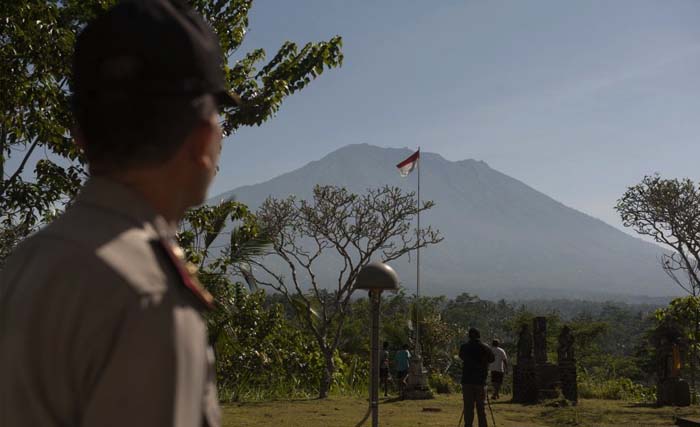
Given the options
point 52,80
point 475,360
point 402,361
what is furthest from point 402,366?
point 52,80

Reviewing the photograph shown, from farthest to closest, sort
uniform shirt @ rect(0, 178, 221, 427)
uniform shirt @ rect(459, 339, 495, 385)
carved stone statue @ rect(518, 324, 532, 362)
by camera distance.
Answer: carved stone statue @ rect(518, 324, 532, 362) < uniform shirt @ rect(459, 339, 495, 385) < uniform shirt @ rect(0, 178, 221, 427)

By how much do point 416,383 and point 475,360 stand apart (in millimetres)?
10716

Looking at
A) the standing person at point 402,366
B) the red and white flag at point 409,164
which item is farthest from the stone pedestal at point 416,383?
the red and white flag at point 409,164

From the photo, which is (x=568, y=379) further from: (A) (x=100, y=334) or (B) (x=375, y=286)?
(A) (x=100, y=334)

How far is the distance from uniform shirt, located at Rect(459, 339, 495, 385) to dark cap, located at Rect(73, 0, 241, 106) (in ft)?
35.5

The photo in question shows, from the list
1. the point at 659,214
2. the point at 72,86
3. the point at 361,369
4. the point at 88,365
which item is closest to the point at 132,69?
the point at 72,86

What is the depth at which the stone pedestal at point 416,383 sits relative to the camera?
70.4 feet

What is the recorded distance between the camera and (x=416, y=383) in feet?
71.8

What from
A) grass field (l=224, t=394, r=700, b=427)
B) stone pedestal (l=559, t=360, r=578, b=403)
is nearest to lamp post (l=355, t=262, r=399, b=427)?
grass field (l=224, t=394, r=700, b=427)

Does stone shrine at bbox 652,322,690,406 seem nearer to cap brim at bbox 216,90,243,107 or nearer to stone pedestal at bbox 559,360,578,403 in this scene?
stone pedestal at bbox 559,360,578,403

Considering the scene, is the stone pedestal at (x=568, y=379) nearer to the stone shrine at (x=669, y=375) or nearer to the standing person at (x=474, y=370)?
the stone shrine at (x=669, y=375)

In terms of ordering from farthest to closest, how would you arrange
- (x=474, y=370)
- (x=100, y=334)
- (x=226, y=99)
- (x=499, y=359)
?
1. (x=499, y=359)
2. (x=474, y=370)
3. (x=226, y=99)
4. (x=100, y=334)

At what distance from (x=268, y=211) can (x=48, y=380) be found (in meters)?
25.8

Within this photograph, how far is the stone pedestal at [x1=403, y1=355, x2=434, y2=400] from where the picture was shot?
70.4 ft
